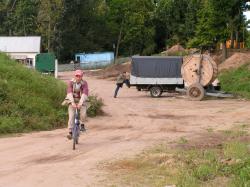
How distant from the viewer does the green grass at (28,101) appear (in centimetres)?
1859

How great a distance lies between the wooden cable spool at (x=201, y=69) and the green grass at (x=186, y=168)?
1989 centimetres

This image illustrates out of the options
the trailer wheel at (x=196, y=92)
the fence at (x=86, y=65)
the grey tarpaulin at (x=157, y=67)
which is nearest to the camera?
the trailer wheel at (x=196, y=92)

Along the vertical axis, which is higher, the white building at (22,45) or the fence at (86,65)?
the white building at (22,45)

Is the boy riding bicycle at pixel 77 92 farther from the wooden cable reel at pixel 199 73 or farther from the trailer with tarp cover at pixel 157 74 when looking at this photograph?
the trailer with tarp cover at pixel 157 74

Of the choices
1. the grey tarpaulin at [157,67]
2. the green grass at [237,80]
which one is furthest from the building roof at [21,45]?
the grey tarpaulin at [157,67]

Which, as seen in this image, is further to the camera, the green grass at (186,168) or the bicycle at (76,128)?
the bicycle at (76,128)

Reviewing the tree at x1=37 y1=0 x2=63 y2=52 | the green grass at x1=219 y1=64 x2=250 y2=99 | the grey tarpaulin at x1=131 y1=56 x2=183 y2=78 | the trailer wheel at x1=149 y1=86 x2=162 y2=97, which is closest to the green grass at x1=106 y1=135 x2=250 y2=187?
the trailer wheel at x1=149 y1=86 x2=162 y2=97

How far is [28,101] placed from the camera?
65.6 feet

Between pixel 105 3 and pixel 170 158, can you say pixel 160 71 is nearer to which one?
pixel 170 158

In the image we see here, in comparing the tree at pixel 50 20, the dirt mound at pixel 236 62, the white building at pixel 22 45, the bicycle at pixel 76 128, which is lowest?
the bicycle at pixel 76 128

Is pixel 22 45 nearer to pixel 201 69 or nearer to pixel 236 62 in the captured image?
pixel 236 62

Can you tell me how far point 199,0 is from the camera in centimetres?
7825

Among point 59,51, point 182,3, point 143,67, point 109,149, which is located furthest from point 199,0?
point 109,149

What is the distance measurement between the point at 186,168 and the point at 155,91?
2498 centimetres
